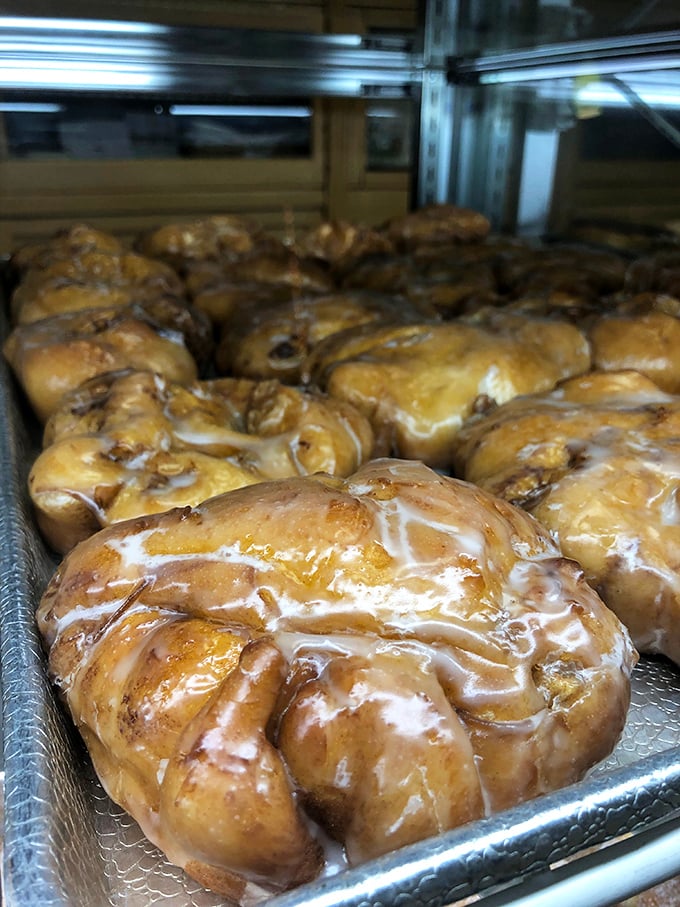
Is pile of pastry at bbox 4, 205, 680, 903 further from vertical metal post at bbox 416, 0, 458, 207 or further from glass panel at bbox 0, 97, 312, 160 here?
glass panel at bbox 0, 97, 312, 160

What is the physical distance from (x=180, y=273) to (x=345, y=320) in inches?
28.9

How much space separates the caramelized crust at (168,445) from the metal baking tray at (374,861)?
0.29 m

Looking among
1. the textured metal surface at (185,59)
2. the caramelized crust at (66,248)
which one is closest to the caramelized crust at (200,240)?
the caramelized crust at (66,248)

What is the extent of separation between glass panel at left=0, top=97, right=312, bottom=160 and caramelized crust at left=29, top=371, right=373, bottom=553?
1.94 m

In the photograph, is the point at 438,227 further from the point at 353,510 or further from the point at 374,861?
the point at 374,861

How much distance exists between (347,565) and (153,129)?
2.78m

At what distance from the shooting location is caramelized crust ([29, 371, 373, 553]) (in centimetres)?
120

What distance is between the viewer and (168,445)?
1.31 m

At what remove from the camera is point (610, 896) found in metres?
0.74

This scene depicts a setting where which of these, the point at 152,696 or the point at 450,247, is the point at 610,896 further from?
the point at 450,247

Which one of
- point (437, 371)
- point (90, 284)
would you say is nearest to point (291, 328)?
point (437, 371)

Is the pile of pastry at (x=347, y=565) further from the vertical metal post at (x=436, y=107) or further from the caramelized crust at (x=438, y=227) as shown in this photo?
the vertical metal post at (x=436, y=107)

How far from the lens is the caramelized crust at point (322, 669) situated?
0.76 m

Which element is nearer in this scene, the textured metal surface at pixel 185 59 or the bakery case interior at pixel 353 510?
the bakery case interior at pixel 353 510
